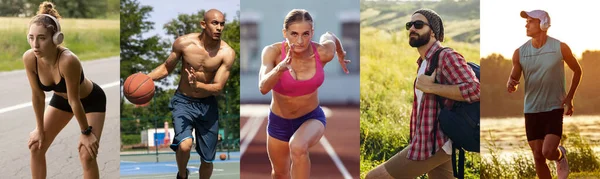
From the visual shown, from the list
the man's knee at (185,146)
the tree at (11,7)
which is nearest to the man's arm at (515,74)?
the man's knee at (185,146)

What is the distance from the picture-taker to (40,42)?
34.7 ft

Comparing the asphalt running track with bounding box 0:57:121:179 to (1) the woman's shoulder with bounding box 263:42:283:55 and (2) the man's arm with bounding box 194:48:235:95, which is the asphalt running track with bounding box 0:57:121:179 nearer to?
(2) the man's arm with bounding box 194:48:235:95

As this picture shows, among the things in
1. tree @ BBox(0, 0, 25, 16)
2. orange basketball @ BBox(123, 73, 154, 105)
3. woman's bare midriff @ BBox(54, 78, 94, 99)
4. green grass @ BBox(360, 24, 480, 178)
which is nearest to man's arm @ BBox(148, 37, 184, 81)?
orange basketball @ BBox(123, 73, 154, 105)

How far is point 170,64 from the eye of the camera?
1098cm

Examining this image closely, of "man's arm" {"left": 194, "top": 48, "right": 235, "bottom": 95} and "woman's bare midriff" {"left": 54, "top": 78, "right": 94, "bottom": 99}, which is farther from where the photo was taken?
"man's arm" {"left": 194, "top": 48, "right": 235, "bottom": 95}

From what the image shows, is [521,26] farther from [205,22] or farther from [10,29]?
[10,29]

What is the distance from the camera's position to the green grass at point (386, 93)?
36.8ft

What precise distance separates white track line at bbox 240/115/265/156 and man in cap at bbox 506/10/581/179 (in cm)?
263

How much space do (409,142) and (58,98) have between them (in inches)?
140

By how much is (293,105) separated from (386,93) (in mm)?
1074

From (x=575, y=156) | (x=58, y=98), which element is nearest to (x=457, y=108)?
(x=575, y=156)

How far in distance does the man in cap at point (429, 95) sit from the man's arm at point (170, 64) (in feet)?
7.48

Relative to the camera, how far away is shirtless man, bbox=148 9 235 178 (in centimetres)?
1091

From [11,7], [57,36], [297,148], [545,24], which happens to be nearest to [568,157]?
[545,24]
